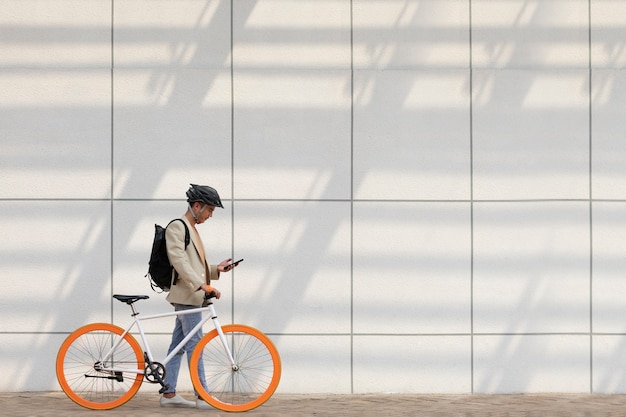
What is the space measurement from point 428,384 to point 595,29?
13.3 feet

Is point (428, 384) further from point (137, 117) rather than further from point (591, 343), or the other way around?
point (137, 117)

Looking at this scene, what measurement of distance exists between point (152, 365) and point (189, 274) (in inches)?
37.6

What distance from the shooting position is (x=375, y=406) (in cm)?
910

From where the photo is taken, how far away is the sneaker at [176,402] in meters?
8.93

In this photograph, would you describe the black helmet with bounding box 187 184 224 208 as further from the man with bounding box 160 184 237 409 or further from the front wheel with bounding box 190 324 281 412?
the front wheel with bounding box 190 324 281 412

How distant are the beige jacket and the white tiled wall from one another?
1.06m

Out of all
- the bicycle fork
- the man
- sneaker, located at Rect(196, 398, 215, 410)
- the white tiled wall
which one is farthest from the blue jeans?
the white tiled wall

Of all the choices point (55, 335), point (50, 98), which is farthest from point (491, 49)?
point (55, 335)

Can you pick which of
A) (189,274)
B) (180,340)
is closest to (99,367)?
(180,340)

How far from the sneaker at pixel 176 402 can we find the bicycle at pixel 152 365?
0.58 feet

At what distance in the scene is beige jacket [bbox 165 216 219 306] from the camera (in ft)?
27.8

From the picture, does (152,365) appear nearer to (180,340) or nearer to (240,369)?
(180,340)

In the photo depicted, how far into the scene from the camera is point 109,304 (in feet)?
32.2

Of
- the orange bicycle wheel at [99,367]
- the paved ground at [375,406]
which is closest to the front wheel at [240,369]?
the paved ground at [375,406]
